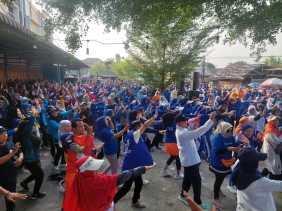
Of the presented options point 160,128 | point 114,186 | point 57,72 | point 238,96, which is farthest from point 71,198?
point 57,72

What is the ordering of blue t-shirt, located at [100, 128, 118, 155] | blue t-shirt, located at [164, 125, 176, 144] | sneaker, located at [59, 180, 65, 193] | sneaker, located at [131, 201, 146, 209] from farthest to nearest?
blue t-shirt, located at [164, 125, 176, 144], sneaker, located at [59, 180, 65, 193], blue t-shirt, located at [100, 128, 118, 155], sneaker, located at [131, 201, 146, 209]

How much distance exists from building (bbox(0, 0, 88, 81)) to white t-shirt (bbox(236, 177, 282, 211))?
16.1 ft

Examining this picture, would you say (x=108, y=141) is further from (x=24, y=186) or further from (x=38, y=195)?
(x=24, y=186)

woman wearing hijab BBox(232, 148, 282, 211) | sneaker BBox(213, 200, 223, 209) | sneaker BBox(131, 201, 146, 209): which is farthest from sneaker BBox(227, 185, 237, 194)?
woman wearing hijab BBox(232, 148, 282, 211)

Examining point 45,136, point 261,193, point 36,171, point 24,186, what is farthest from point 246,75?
point 261,193

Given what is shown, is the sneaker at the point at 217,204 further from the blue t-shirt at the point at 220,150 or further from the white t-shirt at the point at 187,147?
the white t-shirt at the point at 187,147

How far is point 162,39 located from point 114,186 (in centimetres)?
1731

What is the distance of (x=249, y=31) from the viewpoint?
17.8 feet

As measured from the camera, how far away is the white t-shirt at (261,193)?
3.46 meters

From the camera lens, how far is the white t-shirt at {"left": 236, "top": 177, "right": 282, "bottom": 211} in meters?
3.46

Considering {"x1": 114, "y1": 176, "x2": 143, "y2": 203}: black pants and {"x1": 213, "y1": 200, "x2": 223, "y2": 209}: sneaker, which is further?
{"x1": 213, "y1": 200, "x2": 223, "y2": 209}: sneaker

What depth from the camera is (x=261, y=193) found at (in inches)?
138

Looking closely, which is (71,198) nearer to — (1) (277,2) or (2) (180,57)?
(1) (277,2)

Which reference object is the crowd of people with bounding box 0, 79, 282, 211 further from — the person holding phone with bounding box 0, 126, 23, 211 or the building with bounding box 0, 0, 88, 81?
the building with bounding box 0, 0, 88, 81
